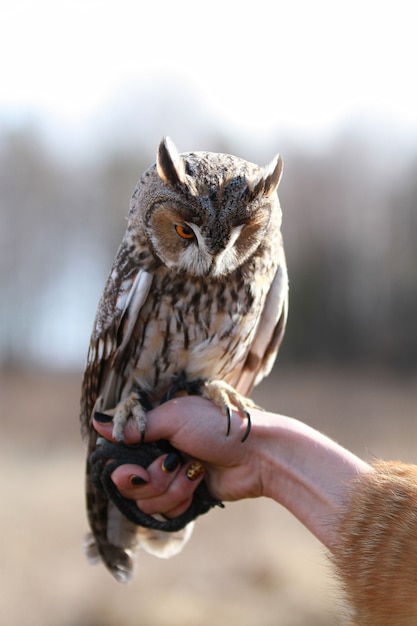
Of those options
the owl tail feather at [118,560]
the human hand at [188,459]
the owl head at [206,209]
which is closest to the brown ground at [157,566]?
the owl tail feather at [118,560]

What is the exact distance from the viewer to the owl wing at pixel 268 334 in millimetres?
3104

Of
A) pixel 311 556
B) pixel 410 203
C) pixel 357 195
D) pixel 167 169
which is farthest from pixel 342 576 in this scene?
pixel 357 195

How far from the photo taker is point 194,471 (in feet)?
9.23

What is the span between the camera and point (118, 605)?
23.5 feet

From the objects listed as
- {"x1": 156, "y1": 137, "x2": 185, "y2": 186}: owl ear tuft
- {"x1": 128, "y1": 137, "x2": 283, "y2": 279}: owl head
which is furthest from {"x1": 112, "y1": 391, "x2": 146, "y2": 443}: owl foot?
{"x1": 156, "y1": 137, "x2": 185, "y2": 186}: owl ear tuft

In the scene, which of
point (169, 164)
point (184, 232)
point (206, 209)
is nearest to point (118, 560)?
point (184, 232)

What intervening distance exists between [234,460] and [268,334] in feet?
2.24

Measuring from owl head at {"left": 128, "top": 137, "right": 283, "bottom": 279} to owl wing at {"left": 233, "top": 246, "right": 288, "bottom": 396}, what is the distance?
322mm

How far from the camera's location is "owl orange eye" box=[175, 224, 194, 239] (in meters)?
2.63

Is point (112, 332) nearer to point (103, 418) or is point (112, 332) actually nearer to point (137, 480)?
point (103, 418)

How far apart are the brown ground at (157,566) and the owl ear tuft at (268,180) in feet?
7.35

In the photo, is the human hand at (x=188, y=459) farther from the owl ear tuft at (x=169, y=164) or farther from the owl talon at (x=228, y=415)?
the owl ear tuft at (x=169, y=164)

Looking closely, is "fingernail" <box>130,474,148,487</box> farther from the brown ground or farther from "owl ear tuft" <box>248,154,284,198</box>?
the brown ground

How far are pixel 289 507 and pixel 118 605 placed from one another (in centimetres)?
532
